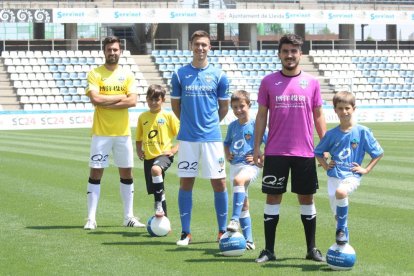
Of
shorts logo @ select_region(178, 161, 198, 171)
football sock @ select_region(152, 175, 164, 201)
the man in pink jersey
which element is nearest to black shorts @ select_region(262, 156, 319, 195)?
the man in pink jersey

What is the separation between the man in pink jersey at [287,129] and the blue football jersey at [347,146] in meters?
0.18

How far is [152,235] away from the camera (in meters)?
9.88

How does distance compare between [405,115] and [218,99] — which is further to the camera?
[405,115]

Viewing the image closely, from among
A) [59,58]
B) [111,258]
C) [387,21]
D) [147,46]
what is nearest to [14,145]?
[111,258]

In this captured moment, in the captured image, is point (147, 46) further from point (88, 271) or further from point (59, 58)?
point (88, 271)

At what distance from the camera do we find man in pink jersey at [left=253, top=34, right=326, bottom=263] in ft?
26.4

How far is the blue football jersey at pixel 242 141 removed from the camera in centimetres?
912

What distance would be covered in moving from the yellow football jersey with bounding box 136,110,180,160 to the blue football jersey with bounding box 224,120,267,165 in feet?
4.68

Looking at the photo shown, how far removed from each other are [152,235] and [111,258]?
4.70ft

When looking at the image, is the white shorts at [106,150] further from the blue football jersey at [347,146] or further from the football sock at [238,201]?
the blue football jersey at [347,146]

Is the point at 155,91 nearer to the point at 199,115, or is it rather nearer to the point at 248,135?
the point at 199,115

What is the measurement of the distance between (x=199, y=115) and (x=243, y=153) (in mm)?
583

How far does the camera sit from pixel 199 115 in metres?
9.16

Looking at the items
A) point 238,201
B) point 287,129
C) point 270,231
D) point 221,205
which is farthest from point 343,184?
point 221,205
